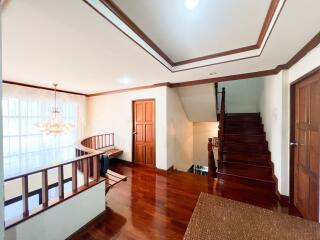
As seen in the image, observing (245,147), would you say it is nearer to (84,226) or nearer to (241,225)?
(241,225)

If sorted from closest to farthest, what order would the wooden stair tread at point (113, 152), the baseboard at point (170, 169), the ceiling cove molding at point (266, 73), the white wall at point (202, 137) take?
the ceiling cove molding at point (266, 73) < the baseboard at point (170, 169) < the wooden stair tread at point (113, 152) < the white wall at point (202, 137)

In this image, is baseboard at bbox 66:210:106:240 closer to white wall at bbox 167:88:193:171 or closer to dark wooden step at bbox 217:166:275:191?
white wall at bbox 167:88:193:171

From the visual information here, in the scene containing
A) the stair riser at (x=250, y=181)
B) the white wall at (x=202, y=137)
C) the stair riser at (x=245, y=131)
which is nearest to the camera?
the stair riser at (x=250, y=181)

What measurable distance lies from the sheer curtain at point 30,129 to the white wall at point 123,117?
2.21ft

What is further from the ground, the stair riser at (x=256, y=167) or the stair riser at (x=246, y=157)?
the stair riser at (x=246, y=157)

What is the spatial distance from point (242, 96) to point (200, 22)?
474 centimetres

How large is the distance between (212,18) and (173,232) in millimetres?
2479

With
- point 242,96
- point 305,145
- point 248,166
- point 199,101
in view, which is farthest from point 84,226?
point 242,96

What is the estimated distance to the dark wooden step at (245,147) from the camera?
3774 millimetres

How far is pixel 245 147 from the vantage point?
394cm

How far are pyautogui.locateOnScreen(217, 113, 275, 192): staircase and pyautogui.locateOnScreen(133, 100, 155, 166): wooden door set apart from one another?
5.93 feet

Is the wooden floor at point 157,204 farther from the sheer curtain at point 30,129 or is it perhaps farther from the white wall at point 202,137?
the white wall at point 202,137

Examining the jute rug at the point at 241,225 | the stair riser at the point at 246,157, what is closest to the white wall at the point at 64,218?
the jute rug at the point at 241,225

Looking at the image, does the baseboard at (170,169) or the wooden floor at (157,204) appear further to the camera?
the baseboard at (170,169)
